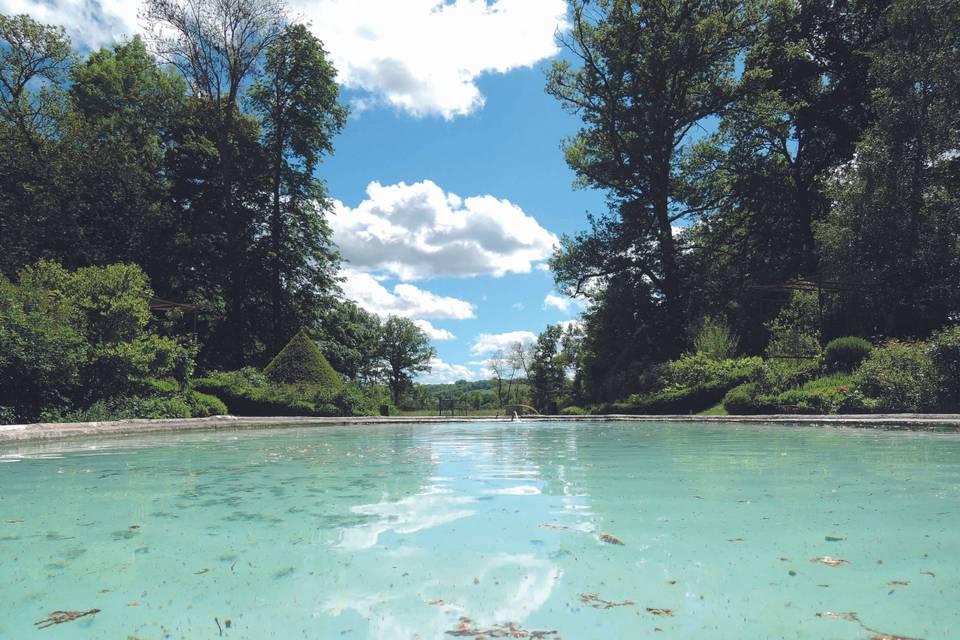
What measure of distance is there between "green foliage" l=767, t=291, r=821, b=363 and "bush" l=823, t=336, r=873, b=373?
679mm

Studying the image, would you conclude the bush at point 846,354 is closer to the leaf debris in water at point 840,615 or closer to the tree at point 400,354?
the leaf debris in water at point 840,615

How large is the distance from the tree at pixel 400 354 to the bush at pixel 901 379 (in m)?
50.2

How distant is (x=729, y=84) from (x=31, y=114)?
33.9 metres

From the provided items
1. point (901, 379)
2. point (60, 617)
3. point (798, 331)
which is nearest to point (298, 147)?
point (798, 331)

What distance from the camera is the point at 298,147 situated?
30938 millimetres

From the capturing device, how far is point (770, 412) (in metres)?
15.3

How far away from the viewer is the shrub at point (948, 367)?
11203mm

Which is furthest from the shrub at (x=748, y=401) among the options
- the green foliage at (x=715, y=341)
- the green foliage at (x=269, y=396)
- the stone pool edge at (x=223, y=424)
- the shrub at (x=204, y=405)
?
the shrub at (x=204, y=405)

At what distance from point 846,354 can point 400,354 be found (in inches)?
1923

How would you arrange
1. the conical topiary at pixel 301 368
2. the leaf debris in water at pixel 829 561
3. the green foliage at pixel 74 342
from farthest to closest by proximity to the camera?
the conical topiary at pixel 301 368 < the green foliage at pixel 74 342 < the leaf debris in water at pixel 829 561

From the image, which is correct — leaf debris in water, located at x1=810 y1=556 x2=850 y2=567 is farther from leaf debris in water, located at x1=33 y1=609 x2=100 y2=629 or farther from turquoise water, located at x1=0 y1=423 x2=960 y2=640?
leaf debris in water, located at x1=33 y1=609 x2=100 y2=629

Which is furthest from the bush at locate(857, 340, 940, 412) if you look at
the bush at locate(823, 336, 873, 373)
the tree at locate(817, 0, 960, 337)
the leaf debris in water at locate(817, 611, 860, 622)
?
the leaf debris in water at locate(817, 611, 860, 622)

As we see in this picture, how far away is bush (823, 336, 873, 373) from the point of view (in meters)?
15.7

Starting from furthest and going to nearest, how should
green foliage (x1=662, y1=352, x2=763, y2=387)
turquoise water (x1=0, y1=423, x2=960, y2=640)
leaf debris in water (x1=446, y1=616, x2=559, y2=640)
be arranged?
green foliage (x1=662, y1=352, x2=763, y2=387) < turquoise water (x1=0, y1=423, x2=960, y2=640) < leaf debris in water (x1=446, y1=616, x2=559, y2=640)
